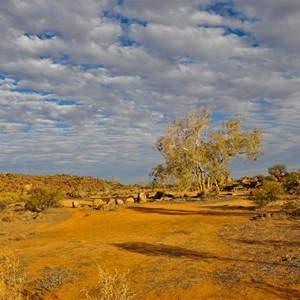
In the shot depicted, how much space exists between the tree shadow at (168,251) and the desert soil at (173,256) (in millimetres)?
23

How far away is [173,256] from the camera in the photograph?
1130cm

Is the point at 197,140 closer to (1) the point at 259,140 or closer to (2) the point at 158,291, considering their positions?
(1) the point at 259,140

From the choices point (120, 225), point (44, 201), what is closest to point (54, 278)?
point (120, 225)

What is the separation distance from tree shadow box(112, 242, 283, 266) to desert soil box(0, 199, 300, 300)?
2 cm

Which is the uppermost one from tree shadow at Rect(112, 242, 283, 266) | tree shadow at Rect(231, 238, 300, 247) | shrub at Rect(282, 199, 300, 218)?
shrub at Rect(282, 199, 300, 218)

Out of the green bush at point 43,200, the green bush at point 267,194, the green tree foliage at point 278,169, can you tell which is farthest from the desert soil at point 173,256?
the green tree foliage at point 278,169

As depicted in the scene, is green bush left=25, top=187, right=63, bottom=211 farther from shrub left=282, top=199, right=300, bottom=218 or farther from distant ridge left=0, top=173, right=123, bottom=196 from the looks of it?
distant ridge left=0, top=173, right=123, bottom=196

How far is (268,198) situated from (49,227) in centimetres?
1456

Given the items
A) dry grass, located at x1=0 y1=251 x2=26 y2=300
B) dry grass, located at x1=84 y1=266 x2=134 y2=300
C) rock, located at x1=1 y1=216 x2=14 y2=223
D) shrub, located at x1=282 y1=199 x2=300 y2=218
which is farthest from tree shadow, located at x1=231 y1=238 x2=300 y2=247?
rock, located at x1=1 y1=216 x2=14 y2=223

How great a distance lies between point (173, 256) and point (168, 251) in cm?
83

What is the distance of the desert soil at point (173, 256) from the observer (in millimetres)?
8094

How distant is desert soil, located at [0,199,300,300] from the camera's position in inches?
319

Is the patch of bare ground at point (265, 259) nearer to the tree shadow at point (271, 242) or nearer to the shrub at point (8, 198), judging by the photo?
the tree shadow at point (271, 242)

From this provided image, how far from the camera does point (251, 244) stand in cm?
1223
